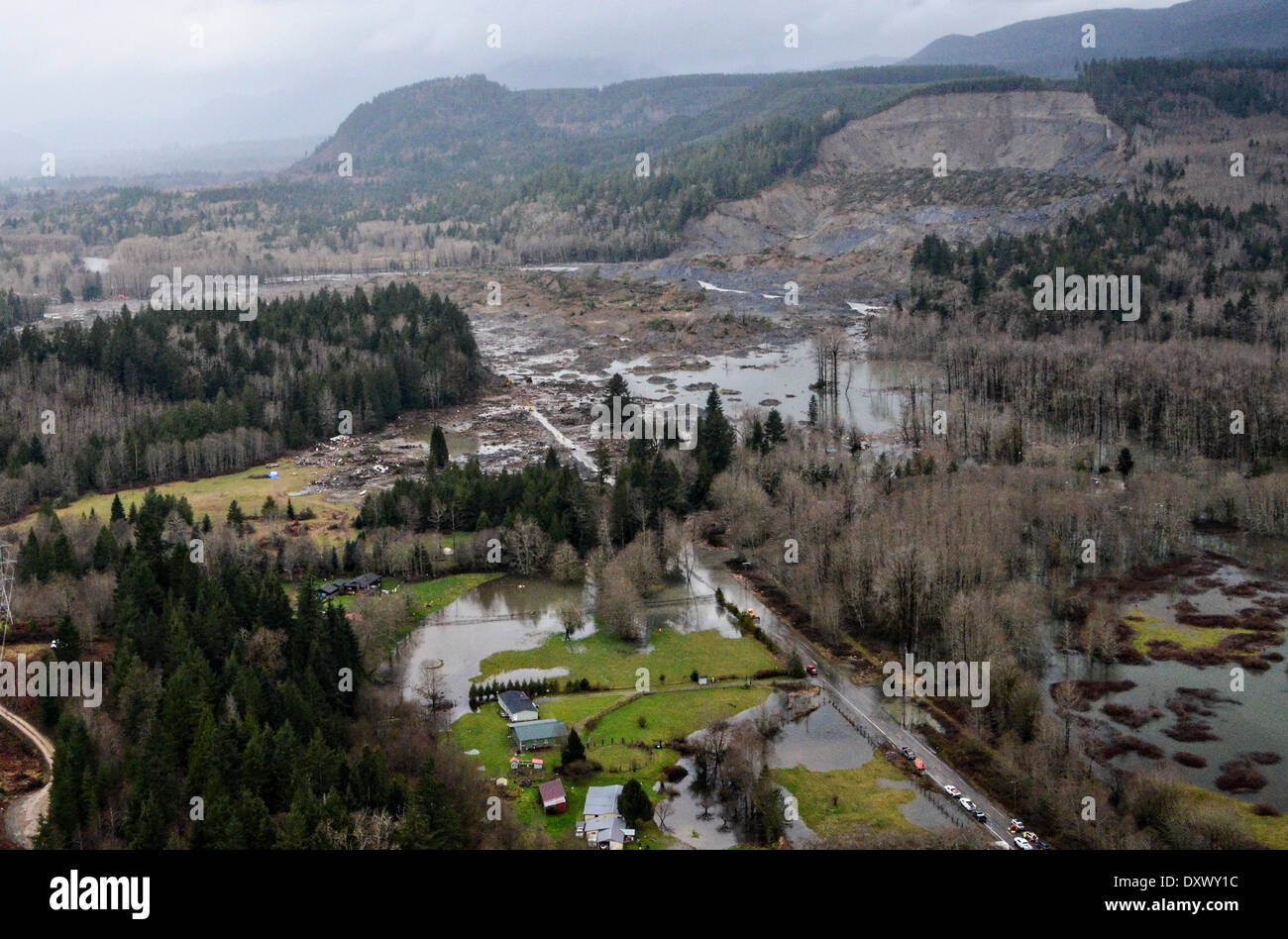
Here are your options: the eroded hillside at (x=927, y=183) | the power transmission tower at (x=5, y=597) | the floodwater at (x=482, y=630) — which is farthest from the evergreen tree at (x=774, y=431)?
the eroded hillside at (x=927, y=183)

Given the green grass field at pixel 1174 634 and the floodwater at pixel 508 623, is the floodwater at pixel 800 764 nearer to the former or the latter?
the floodwater at pixel 508 623

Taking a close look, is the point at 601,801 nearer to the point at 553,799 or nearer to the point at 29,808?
the point at 553,799

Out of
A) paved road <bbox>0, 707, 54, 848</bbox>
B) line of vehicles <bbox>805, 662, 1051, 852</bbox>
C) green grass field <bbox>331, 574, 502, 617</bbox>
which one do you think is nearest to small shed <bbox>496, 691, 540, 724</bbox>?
green grass field <bbox>331, 574, 502, 617</bbox>

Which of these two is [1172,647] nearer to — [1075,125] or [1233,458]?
[1233,458]

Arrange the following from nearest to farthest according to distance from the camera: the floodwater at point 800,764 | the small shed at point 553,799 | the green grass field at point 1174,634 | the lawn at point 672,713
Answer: the floodwater at point 800,764, the small shed at point 553,799, the lawn at point 672,713, the green grass field at point 1174,634

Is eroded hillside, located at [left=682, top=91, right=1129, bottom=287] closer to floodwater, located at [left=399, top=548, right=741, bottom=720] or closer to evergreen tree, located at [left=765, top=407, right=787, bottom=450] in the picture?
evergreen tree, located at [left=765, top=407, right=787, bottom=450]

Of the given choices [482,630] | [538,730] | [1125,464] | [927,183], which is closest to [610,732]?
[538,730]
